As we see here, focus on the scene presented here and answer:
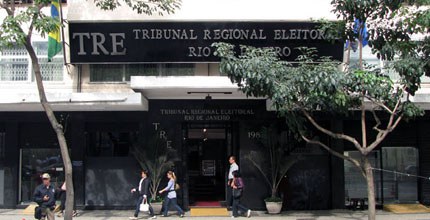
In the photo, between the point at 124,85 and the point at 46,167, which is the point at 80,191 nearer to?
the point at 46,167

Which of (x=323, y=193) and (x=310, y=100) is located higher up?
(x=310, y=100)

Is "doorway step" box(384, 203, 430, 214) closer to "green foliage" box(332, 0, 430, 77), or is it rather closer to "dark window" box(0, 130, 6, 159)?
"green foliage" box(332, 0, 430, 77)

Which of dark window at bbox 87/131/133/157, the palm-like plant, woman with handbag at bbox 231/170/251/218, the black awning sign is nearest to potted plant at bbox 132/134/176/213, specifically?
the palm-like plant

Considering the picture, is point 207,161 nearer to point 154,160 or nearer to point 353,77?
point 154,160

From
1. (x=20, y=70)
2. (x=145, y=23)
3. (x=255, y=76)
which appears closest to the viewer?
(x=255, y=76)

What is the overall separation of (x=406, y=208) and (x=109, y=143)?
10.1 metres

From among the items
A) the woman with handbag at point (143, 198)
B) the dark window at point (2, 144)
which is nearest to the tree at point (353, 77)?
the woman with handbag at point (143, 198)

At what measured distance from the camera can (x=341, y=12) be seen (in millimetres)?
10125

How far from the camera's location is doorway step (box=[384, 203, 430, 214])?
1508 centimetres

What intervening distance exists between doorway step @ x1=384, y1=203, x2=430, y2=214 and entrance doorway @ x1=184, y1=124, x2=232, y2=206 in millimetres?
5503

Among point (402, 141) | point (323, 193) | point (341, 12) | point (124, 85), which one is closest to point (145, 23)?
point (124, 85)

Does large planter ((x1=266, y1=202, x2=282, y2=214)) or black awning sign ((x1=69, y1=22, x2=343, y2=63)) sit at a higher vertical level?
black awning sign ((x1=69, y1=22, x2=343, y2=63))

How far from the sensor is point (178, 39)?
48.9 feet

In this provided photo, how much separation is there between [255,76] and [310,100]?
1.34 m
